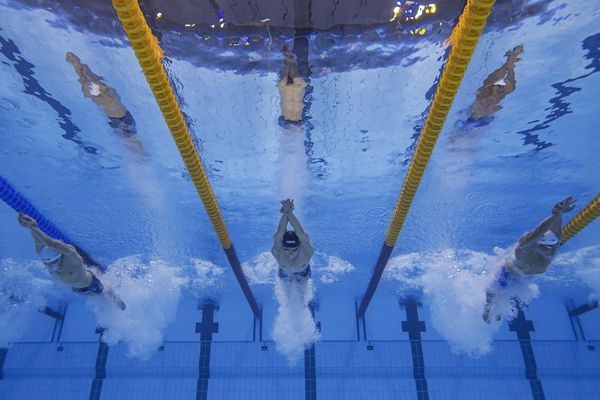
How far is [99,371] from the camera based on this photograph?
10539 mm

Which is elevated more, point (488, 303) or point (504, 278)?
point (504, 278)

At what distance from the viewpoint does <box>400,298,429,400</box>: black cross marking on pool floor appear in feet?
33.5

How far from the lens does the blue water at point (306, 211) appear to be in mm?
4750

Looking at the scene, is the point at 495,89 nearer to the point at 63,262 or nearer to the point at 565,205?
the point at 565,205

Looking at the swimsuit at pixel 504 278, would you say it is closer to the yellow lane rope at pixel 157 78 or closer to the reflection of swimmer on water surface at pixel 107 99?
the yellow lane rope at pixel 157 78

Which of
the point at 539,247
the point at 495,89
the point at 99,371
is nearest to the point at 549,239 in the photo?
the point at 539,247

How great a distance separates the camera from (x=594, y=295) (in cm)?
1120

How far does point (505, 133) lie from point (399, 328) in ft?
20.3

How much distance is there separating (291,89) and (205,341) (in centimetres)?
782

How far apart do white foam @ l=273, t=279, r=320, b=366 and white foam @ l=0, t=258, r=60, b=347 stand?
5.96 m

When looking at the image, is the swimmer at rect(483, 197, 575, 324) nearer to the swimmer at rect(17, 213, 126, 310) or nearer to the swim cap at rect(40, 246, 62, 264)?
the swimmer at rect(17, 213, 126, 310)

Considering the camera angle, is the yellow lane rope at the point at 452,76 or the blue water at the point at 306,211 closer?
the yellow lane rope at the point at 452,76

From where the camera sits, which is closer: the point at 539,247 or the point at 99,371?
the point at 539,247

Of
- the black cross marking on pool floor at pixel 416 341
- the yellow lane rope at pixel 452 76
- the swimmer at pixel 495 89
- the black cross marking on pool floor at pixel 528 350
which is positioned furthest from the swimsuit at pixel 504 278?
the black cross marking on pool floor at pixel 528 350
